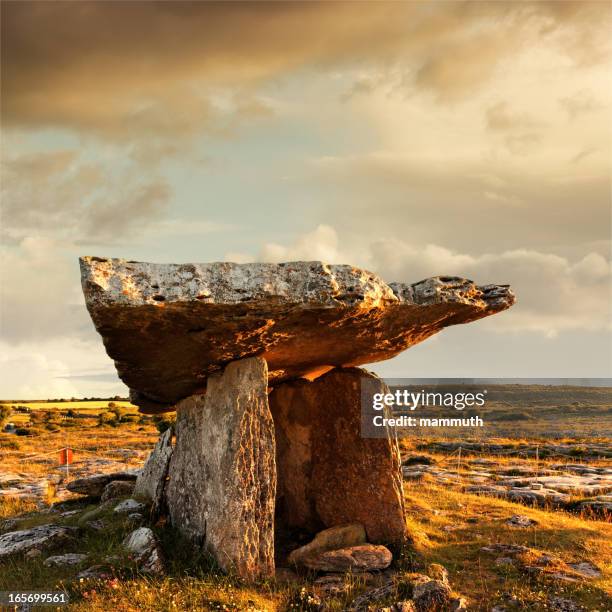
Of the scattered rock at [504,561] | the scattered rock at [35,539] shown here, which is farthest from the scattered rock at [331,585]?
the scattered rock at [35,539]

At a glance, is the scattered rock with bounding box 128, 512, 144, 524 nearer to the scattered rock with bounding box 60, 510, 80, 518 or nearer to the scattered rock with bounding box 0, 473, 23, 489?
the scattered rock with bounding box 60, 510, 80, 518

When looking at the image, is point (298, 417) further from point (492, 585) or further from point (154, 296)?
point (154, 296)

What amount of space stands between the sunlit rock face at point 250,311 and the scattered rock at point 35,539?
9.67 feet

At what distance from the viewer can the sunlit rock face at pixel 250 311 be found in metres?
8.73

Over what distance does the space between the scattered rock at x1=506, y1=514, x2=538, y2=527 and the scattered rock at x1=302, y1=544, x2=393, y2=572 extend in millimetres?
4076

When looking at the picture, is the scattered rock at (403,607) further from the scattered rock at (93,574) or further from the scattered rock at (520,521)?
the scattered rock at (520,521)

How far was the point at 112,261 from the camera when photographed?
8.69m

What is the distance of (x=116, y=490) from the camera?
52.5 feet

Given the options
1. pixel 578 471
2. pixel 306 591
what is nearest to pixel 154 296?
pixel 306 591

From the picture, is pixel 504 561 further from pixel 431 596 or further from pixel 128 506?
pixel 128 506

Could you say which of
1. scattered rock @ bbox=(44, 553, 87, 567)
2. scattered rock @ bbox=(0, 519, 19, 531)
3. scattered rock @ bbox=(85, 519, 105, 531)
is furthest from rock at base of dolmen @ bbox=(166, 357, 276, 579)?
scattered rock @ bbox=(0, 519, 19, 531)

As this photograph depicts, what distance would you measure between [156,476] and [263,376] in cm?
482

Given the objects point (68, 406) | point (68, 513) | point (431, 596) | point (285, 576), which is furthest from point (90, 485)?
point (68, 406)

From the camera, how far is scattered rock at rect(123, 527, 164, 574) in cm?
1011
